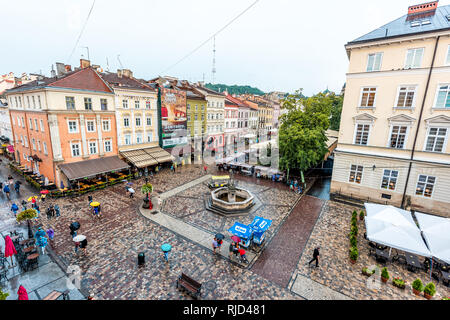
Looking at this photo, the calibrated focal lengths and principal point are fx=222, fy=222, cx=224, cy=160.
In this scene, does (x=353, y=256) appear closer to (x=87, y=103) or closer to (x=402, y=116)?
(x=402, y=116)

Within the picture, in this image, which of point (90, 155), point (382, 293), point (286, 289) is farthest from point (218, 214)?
point (90, 155)

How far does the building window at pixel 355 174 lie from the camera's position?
22.9 meters

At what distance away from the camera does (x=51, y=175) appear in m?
25.1

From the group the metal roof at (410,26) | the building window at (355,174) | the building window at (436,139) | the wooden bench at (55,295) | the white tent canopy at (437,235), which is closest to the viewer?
the wooden bench at (55,295)

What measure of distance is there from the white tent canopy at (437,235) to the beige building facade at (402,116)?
6.40 metres

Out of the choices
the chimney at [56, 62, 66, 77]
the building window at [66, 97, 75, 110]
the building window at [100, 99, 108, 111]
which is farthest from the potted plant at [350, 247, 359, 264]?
the chimney at [56, 62, 66, 77]

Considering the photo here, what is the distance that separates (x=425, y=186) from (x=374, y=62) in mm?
12272

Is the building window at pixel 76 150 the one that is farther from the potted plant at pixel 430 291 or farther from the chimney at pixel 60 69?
the potted plant at pixel 430 291

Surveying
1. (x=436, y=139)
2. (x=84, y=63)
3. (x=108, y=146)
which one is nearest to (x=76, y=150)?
(x=108, y=146)

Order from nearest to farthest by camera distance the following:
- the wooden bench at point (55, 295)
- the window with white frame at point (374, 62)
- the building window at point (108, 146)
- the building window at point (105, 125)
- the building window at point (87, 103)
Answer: the wooden bench at point (55, 295) → the window with white frame at point (374, 62) → the building window at point (87, 103) → the building window at point (105, 125) → the building window at point (108, 146)

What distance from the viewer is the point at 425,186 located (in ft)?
65.8

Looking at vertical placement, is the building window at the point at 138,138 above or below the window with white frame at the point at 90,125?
below

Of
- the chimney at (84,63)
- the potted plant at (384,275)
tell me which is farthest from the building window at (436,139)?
the chimney at (84,63)
